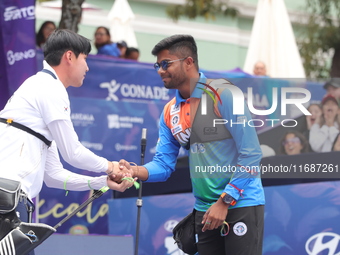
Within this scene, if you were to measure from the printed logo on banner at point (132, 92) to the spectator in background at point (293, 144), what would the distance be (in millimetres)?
2036

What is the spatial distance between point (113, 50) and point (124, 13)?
127 inches

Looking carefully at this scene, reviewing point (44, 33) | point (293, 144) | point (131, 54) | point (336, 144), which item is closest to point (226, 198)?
point (293, 144)

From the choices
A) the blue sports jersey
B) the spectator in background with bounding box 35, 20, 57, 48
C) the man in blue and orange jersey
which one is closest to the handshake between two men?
the man in blue and orange jersey

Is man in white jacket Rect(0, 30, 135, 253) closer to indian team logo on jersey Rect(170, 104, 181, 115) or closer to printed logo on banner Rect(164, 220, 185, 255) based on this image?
indian team logo on jersey Rect(170, 104, 181, 115)

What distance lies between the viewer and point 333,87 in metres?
10.6

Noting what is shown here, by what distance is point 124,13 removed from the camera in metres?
14.1

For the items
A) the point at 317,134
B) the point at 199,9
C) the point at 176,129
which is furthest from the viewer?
the point at 199,9

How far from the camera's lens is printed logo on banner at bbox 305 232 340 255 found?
748cm

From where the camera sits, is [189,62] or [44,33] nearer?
[189,62]

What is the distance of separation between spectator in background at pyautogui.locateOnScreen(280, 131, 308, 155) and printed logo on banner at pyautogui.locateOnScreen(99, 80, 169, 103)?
2036 millimetres

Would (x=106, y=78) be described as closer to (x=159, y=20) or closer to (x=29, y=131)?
(x=29, y=131)

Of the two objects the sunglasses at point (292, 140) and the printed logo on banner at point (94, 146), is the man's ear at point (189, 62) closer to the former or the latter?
the sunglasses at point (292, 140)

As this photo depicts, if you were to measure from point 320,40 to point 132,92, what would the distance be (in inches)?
396

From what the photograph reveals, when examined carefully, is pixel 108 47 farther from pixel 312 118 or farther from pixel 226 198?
pixel 226 198
